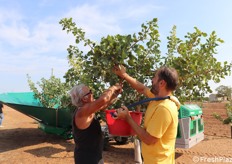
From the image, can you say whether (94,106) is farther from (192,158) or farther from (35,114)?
(35,114)

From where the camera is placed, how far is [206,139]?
38.2 ft

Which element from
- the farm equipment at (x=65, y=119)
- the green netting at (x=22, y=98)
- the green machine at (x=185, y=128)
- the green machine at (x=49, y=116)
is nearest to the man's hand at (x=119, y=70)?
the farm equipment at (x=65, y=119)

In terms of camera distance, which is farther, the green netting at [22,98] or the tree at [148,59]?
the green netting at [22,98]

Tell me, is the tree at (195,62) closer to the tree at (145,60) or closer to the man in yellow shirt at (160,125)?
the tree at (145,60)

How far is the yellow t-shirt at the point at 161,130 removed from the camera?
90.2 inches

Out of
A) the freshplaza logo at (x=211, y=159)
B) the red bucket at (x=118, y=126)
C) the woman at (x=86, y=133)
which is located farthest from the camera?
the freshplaza logo at (x=211, y=159)

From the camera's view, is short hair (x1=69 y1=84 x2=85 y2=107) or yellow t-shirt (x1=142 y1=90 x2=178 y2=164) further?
short hair (x1=69 y1=84 x2=85 y2=107)

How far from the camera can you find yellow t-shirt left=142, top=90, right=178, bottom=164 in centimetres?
229

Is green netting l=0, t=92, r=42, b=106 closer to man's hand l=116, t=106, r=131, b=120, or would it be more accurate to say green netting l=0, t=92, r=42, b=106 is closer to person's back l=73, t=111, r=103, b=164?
person's back l=73, t=111, r=103, b=164

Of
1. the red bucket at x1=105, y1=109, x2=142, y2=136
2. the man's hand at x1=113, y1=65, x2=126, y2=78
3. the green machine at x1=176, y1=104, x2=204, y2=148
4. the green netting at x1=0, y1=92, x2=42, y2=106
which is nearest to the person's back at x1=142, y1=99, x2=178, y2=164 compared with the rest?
the red bucket at x1=105, y1=109, x2=142, y2=136

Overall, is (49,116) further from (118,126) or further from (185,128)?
(118,126)

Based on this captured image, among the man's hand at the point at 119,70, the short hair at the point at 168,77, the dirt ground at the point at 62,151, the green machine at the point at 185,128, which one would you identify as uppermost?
the man's hand at the point at 119,70

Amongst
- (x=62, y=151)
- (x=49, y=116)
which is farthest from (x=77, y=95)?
(x=49, y=116)

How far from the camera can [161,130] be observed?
2295 mm
